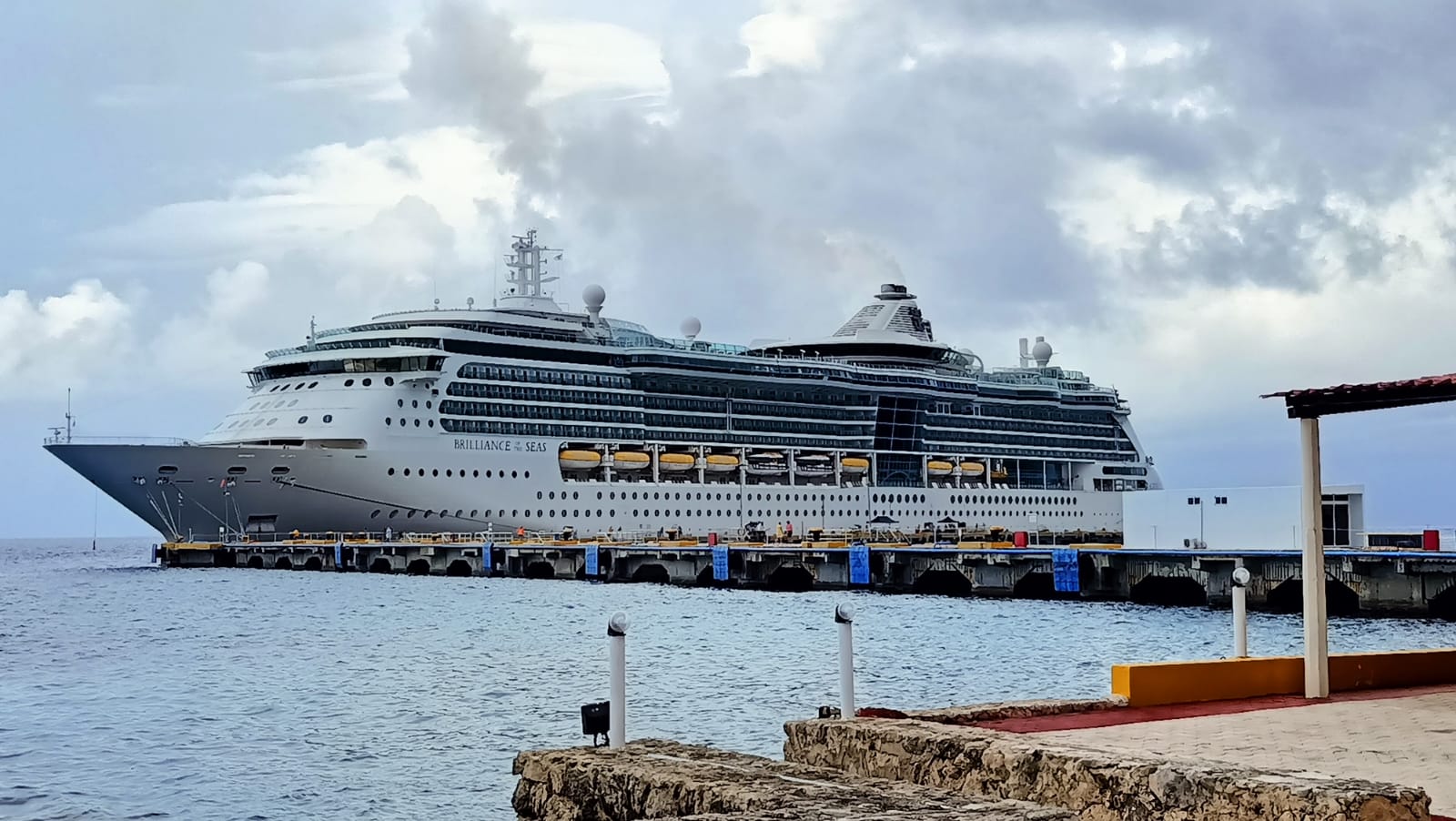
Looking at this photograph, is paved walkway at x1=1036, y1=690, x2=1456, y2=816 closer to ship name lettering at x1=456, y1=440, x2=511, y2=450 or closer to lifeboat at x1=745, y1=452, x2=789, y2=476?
ship name lettering at x1=456, y1=440, x2=511, y2=450

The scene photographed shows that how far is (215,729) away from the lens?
19641 millimetres

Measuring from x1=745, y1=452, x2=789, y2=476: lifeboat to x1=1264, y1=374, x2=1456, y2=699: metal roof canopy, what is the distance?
61.7 meters

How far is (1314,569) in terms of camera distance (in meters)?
10.7

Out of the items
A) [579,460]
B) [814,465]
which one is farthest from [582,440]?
[814,465]

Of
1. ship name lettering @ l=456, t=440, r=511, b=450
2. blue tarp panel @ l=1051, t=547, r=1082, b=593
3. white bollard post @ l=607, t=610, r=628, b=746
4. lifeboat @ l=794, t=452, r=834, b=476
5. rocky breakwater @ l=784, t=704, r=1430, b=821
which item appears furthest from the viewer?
lifeboat @ l=794, t=452, r=834, b=476

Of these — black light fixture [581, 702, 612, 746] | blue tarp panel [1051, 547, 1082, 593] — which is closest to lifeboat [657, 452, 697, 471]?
blue tarp panel [1051, 547, 1082, 593]

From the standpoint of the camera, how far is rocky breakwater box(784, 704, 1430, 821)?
5.50 metres

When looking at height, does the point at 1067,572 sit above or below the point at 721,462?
below

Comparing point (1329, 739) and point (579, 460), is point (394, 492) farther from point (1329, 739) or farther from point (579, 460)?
point (1329, 739)

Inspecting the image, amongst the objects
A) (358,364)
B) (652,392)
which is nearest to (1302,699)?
(358,364)

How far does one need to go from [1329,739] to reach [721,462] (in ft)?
204

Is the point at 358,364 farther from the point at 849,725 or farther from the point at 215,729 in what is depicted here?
the point at 849,725

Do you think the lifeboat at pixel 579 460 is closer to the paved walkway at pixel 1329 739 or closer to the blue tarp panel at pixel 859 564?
the blue tarp panel at pixel 859 564

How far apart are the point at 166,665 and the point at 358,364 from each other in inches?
1368
